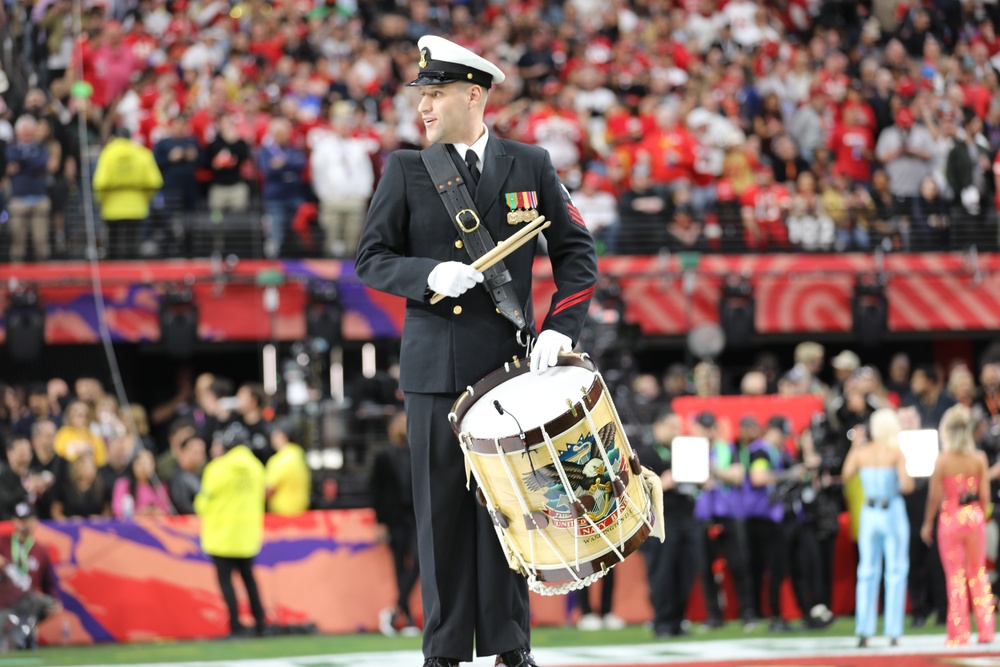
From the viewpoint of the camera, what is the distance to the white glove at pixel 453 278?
200 inches

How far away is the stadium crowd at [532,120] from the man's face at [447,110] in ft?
33.1

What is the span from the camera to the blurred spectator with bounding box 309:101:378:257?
16.0 m

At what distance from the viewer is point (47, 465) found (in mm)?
13172

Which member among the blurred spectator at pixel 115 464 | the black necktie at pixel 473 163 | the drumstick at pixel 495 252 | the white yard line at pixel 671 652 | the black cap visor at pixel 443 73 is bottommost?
the white yard line at pixel 671 652

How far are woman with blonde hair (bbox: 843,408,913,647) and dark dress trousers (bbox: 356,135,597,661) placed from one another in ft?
20.4

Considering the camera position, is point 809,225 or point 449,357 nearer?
point 449,357

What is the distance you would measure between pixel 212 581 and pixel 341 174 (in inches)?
190

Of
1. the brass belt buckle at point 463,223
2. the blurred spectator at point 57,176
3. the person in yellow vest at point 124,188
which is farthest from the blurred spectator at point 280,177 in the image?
the brass belt buckle at point 463,223

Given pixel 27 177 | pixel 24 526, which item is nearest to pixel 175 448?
pixel 24 526

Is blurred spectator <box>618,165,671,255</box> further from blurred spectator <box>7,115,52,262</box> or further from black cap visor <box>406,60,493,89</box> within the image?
black cap visor <box>406,60,493,89</box>

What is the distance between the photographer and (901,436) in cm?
1152

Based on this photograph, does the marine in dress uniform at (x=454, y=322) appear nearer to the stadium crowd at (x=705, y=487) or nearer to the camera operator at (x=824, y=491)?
the stadium crowd at (x=705, y=487)

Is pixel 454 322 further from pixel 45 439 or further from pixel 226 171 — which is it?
pixel 226 171

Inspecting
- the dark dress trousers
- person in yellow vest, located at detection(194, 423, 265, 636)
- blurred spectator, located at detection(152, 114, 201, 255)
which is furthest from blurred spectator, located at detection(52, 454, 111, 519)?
the dark dress trousers
